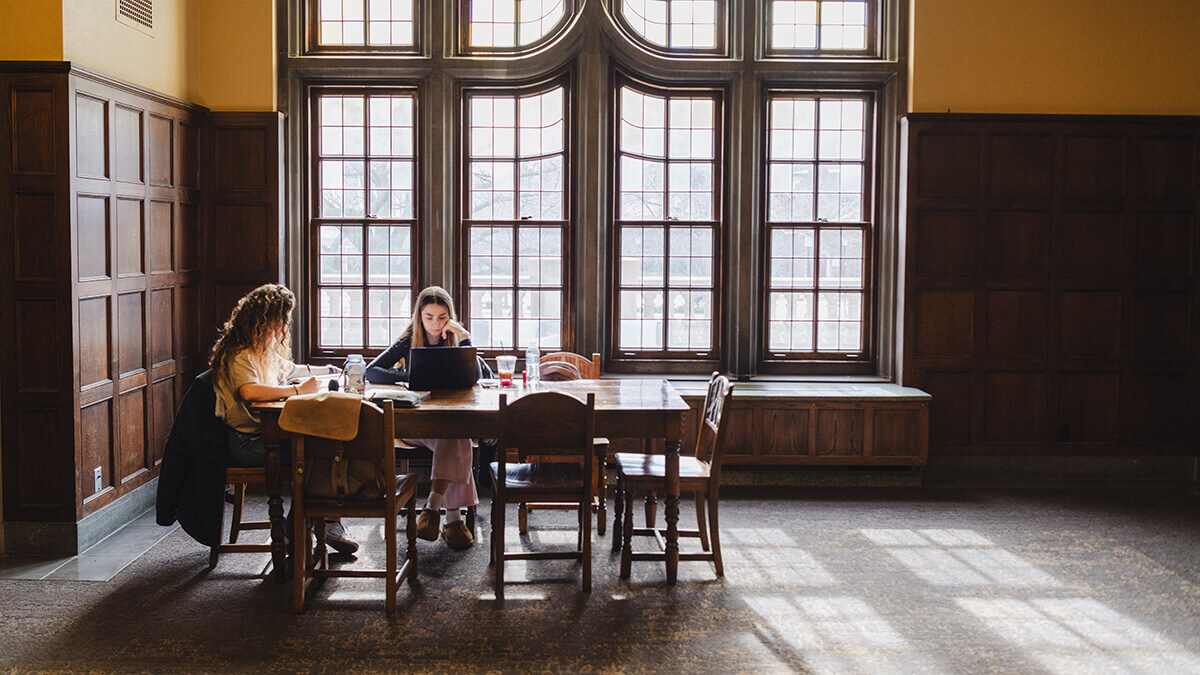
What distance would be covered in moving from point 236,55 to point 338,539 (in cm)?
341

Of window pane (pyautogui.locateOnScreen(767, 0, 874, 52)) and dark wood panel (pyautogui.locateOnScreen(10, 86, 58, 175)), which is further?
window pane (pyautogui.locateOnScreen(767, 0, 874, 52))

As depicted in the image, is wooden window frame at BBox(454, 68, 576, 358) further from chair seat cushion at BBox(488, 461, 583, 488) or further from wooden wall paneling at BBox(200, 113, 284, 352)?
chair seat cushion at BBox(488, 461, 583, 488)

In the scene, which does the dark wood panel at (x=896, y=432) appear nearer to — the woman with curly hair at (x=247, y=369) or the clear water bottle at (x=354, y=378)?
the clear water bottle at (x=354, y=378)

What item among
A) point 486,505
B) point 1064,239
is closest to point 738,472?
point 486,505

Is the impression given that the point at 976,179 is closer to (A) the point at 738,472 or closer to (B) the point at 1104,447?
(B) the point at 1104,447

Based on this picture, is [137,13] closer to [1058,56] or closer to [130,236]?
[130,236]

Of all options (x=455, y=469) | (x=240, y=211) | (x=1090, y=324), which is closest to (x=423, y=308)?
(x=455, y=469)

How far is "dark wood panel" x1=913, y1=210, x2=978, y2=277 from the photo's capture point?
6598 mm

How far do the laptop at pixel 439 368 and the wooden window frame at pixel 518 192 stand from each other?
1.75m

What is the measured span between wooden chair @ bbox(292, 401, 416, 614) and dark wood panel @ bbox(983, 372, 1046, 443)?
422 cm

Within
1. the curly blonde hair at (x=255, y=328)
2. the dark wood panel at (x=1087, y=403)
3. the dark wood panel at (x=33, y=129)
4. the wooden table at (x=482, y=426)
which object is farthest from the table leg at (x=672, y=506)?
the dark wood panel at (x=1087, y=403)

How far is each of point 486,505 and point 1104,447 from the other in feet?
13.7

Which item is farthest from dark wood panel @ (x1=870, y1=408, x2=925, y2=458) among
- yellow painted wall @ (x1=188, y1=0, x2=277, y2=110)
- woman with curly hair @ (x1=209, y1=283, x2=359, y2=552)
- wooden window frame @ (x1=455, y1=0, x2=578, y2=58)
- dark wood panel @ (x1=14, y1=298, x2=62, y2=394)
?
dark wood panel @ (x1=14, y1=298, x2=62, y2=394)

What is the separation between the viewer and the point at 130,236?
536 cm
